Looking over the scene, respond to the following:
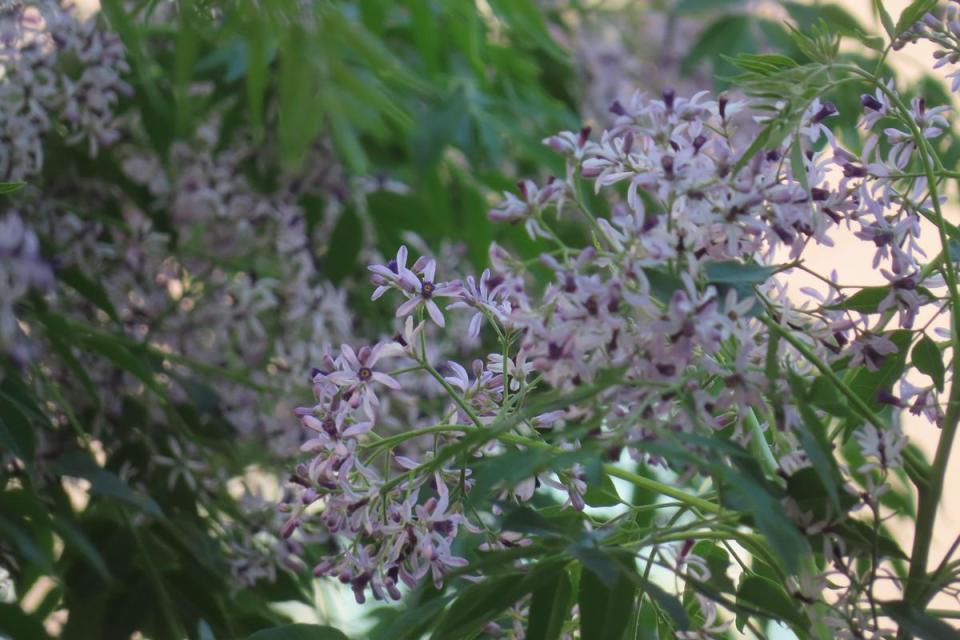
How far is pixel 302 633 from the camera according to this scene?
624mm

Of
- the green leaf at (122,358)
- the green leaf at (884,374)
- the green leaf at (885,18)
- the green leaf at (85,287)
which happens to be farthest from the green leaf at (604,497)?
the green leaf at (85,287)

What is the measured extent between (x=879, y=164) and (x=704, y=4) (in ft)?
3.49

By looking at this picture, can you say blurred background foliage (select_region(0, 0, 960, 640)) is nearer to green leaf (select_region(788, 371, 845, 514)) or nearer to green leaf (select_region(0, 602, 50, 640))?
green leaf (select_region(0, 602, 50, 640))

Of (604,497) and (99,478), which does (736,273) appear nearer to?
(604,497)

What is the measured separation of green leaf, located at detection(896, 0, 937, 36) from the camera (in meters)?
0.59

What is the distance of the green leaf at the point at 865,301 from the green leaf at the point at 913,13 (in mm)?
131

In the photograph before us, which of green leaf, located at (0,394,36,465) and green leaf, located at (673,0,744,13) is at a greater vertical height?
green leaf, located at (673,0,744,13)

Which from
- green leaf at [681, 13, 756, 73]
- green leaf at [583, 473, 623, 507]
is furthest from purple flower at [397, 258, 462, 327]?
green leaf at [681, 13, 756, 73]

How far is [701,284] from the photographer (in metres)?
0.52

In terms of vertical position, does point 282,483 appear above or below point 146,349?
below

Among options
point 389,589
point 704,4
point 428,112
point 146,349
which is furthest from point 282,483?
point 704,4

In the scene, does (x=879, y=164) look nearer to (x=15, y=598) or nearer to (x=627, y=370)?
(x=627, y=370)

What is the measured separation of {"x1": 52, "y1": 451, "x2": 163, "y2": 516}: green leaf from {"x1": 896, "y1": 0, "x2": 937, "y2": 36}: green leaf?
0.56m

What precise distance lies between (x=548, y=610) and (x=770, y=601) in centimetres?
10
